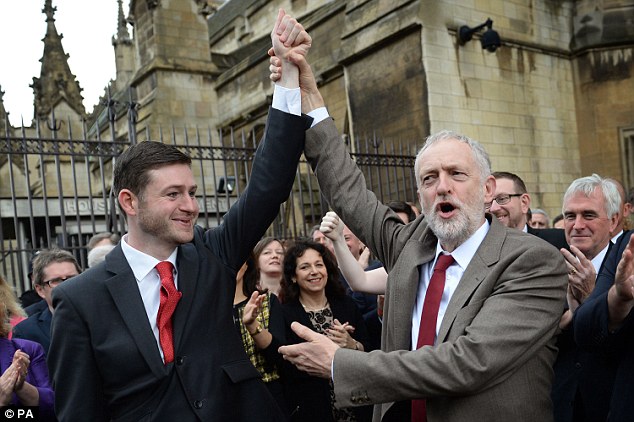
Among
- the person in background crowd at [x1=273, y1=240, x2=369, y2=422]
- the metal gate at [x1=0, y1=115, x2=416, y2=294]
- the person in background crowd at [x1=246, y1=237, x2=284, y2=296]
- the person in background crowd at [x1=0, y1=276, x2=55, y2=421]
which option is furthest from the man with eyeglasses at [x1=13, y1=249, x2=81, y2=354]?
the metal gate at [x1=0, y1=115, x2=416, y2=294]

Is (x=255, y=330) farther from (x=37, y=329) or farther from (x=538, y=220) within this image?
(x=538, y=220)

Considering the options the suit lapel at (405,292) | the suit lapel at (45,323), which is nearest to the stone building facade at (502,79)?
the suit lapel at (45,323)

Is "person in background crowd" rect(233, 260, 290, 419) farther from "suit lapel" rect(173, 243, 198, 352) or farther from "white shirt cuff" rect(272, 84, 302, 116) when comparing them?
"white shirt cuff" rect(272, 84, 302, 116)

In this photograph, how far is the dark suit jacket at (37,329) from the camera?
4.14 meters

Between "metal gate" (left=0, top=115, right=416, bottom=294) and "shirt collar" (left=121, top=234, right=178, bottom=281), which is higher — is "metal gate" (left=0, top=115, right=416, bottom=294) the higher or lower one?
the higher one

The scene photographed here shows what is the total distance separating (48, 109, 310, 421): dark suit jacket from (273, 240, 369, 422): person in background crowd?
1653 millimetres

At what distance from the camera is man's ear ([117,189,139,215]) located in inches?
90.9

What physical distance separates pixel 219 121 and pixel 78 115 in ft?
40.5

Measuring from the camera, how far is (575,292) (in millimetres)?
2873

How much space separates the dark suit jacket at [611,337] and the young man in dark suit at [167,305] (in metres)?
1.34

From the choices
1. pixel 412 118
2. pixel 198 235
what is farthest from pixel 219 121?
pixel 198 235

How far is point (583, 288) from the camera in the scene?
282 centimetres

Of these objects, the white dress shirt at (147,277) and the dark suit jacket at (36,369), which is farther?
the dark suit jacket at (36,369)

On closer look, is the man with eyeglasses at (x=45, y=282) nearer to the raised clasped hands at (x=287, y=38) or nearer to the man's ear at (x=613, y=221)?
the raised clasped hands at (x=287, y=38)
